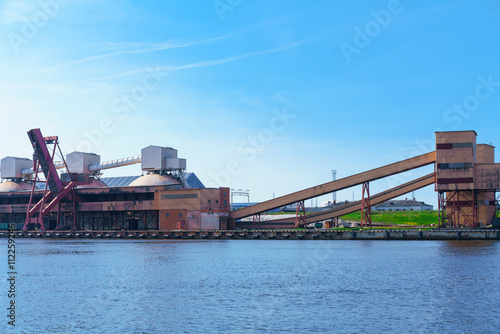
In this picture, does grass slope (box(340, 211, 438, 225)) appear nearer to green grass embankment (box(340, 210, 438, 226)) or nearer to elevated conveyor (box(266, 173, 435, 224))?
green grass embankment (box(340, 210, 438, 226))

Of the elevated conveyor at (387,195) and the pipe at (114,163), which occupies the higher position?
the pipe at (114,163)

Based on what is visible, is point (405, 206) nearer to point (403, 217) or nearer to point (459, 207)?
point (403, 217)

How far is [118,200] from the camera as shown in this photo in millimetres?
124938

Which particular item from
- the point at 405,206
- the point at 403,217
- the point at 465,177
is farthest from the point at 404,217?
the point at 465,177

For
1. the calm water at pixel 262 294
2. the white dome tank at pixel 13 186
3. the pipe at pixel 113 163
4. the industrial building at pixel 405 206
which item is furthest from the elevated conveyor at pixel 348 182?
the industrial building at pixel 405 206

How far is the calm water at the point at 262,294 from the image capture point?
99.3 ft

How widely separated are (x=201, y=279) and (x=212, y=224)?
211 ft

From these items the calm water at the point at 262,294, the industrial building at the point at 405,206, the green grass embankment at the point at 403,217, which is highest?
the industrial building at the point at 405,206

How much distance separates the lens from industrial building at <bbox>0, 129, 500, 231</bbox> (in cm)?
9444

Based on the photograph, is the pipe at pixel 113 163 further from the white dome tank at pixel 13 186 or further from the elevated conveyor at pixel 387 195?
the elevated conveyor at pixel 387 195

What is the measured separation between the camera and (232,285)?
44656 mm

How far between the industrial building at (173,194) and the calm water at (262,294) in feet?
106

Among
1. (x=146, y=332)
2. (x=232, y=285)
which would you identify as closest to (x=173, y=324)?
(x=146, y=332)

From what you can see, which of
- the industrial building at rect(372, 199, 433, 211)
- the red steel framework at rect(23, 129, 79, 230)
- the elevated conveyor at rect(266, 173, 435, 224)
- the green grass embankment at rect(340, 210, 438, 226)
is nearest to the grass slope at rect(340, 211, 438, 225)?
the green grass embankment at rect(340, 210, 438, 226)
